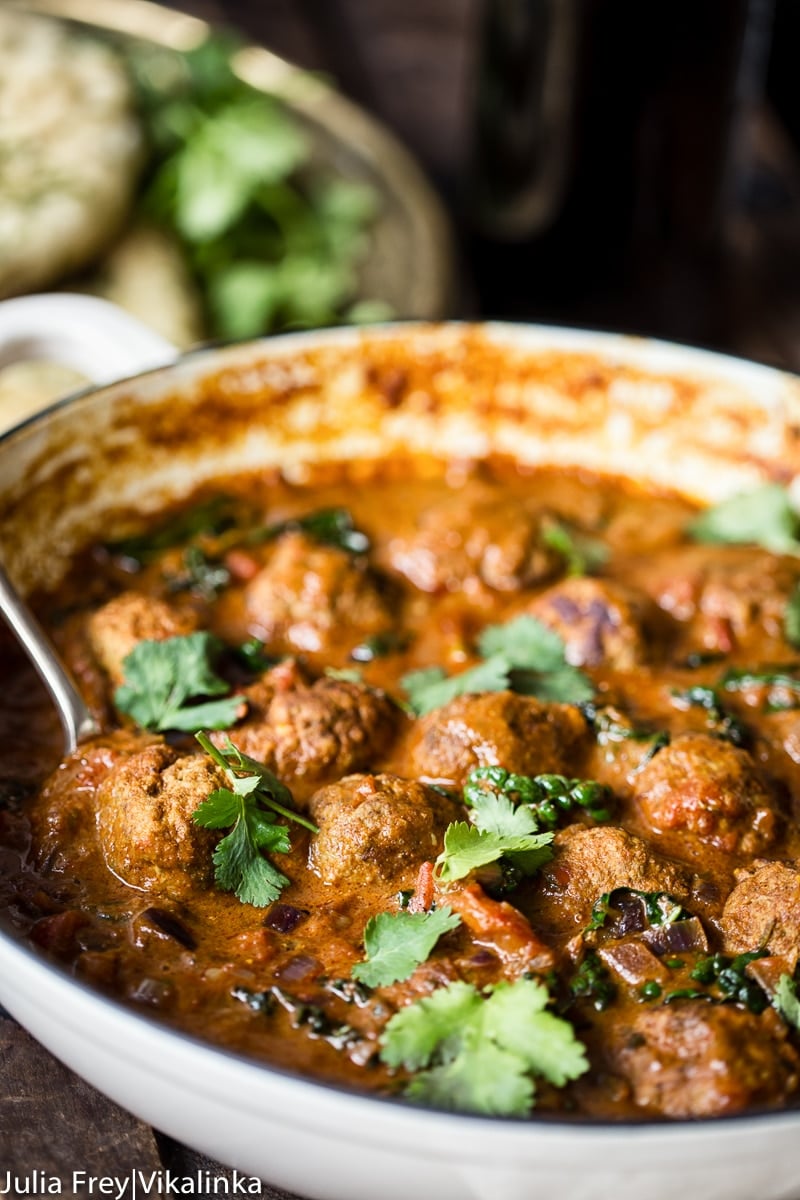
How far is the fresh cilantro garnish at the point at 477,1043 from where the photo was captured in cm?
225

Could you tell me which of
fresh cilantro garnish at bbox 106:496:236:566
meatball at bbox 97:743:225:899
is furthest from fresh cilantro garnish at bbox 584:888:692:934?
fresh cilantro garnish at bbox 106:496:236:566

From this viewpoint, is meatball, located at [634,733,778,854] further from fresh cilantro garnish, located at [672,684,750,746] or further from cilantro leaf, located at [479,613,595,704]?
cilantro leaf, located at [479,613,595,704]

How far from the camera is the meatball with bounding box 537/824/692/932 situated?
2.81 m

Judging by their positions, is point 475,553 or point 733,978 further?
point 475,553

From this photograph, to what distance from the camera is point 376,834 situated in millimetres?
2854

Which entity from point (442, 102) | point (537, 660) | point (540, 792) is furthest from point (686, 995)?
point (442, 102)

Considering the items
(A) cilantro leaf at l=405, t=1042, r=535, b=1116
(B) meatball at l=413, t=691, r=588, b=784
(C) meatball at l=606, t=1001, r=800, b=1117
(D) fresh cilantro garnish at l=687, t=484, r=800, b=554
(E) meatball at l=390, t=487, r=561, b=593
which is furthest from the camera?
(D) fresh cilantro garnish at l=687, t=484, r=800, b=554

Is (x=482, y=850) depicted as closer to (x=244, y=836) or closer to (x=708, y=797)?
(x=244, y=836)

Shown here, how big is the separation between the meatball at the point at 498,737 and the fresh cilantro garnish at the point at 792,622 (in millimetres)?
846

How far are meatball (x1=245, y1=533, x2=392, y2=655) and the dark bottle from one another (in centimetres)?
295

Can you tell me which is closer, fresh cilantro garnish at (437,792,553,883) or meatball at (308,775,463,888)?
fresh cilantro garnish at (437,792,553,883)

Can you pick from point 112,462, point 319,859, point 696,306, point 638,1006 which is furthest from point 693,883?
point 696,306

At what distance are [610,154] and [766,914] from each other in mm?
4135

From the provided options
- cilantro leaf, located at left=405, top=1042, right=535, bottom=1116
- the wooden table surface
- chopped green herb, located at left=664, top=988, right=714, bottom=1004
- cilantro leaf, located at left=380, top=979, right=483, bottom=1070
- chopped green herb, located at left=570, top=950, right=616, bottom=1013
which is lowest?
the wooden table surface
